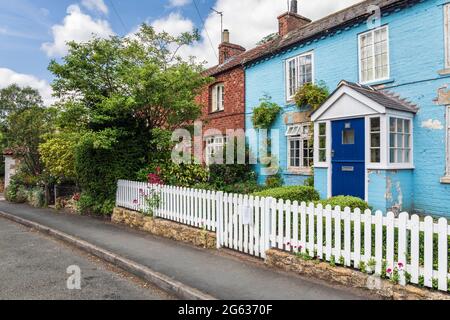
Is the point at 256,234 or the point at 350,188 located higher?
the point at 350,188

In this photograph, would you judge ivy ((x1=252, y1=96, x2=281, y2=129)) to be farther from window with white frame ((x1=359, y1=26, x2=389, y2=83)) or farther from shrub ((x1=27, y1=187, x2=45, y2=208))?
shrub ((x1=27, y1=187, x2=45, y2=208))

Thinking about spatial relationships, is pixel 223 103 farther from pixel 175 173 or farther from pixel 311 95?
pixel 175 173

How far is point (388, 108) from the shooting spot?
8.45 metres

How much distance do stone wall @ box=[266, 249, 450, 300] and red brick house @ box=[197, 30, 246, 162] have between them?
9834 millimetres

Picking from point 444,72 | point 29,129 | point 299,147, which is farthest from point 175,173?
point 29,129

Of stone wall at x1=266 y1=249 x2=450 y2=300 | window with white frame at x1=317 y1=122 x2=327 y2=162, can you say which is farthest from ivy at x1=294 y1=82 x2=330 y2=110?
stone wall at x1=266 y1=249 x2=450 y2=300

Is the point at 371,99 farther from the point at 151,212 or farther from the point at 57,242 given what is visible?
the point at 57,242

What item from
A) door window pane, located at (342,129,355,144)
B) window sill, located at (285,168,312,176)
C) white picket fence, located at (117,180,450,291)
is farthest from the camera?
window sill, located at (285,168,312,176)

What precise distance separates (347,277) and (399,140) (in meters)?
5.65

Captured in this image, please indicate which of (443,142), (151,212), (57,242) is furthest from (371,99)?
(57,242)

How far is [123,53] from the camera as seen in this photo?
10703 mm

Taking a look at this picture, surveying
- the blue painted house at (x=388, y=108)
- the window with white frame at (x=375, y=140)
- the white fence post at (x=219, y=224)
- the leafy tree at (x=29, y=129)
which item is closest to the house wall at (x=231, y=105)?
the blue painted house at (x=388, y=108)

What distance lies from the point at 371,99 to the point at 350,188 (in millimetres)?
2553

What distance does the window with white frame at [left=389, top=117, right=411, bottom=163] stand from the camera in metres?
8.80
